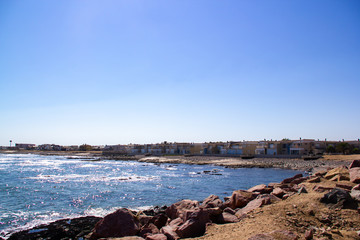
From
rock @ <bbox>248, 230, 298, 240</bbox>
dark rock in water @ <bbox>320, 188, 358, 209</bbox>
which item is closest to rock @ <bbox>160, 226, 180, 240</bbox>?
rock @ <bbox>248, 230, 298, 240</bbox>

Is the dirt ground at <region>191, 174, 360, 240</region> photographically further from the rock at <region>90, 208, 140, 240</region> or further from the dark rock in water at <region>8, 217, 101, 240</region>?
the dark rock in water at <region>8, 217, 101, 240</region>

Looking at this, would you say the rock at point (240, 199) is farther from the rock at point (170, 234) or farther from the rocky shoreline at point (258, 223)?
A: the rock at point (170, 234)

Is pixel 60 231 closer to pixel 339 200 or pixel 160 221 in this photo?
pixel 160 221

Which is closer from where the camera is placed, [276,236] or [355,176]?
[276,236]

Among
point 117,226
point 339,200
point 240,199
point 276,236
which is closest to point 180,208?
point 240,199

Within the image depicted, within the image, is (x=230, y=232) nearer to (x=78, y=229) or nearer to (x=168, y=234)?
(x=168, y=234)

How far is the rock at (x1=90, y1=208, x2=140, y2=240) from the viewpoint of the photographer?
8711mm

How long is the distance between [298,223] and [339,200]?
7.41 ft

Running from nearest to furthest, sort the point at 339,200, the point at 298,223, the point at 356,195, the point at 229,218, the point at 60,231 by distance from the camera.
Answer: the point at 298,223, the point at 339,200, the point at 356,195, the point at 229,218, the point at 60,231

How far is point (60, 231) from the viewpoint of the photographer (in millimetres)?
11219

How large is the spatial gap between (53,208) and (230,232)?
45.1 ft

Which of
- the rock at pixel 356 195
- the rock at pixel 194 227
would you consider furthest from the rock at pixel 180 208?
the rock at pixel 356 195

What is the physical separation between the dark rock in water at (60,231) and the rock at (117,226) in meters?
2.31

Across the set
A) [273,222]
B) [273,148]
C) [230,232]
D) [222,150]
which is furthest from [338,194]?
[222,150]
